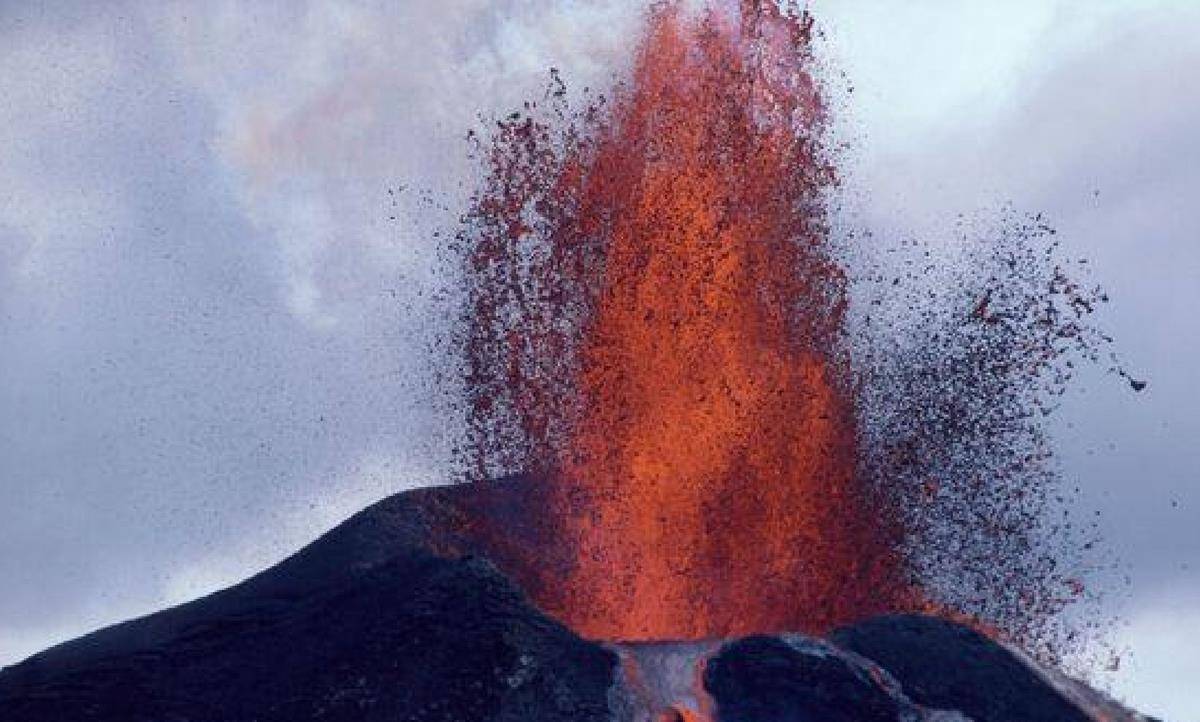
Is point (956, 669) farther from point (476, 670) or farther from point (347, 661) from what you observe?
point (347, 661)

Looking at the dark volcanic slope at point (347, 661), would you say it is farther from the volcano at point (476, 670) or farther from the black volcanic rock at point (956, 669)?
the black volcanic rock at point (956, 669)

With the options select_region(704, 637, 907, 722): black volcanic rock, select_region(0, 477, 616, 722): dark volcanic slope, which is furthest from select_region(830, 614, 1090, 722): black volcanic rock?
select_region(0, 477, 616, 722): dark volcanic slope

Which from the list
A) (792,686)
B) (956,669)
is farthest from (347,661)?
(956,669)

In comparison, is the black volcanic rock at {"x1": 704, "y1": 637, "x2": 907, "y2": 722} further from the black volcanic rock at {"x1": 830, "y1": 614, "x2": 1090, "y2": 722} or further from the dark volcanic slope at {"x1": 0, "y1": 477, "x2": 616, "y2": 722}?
the dark volcanic slope at {"x1": 0, "y1": 477, "x2": 616, "y2": 722}

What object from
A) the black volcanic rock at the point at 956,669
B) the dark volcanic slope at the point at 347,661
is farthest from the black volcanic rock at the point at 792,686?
the dark volcanic slope at the point at 347,661

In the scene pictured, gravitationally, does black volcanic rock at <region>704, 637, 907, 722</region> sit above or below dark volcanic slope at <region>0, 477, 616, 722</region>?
below
